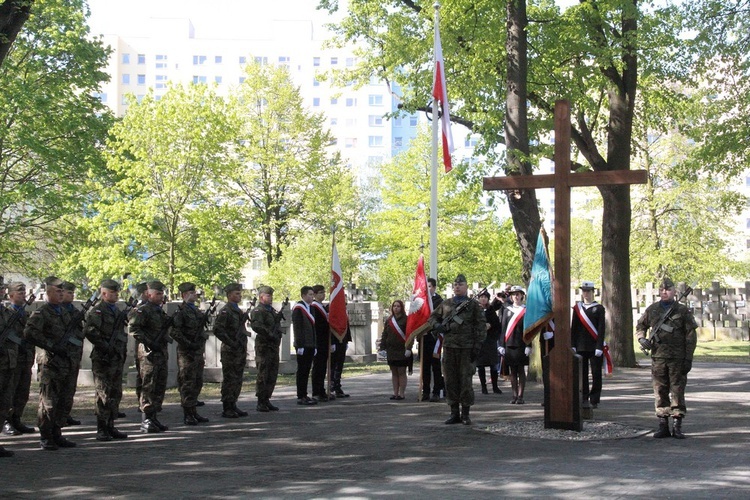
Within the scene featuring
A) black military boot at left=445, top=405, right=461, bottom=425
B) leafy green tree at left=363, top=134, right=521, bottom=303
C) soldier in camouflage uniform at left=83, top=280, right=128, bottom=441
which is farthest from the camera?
leafy green tree at left=363, top=134, right=521, bottom=303

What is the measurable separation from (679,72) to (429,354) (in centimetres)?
1273

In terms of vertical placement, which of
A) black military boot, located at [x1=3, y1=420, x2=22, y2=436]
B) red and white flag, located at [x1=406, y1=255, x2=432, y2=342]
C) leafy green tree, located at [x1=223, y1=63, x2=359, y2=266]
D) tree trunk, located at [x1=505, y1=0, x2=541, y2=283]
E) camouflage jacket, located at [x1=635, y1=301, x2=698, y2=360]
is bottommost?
black military boot, located at [x1=3, y1=420, x2=22, y2=436]

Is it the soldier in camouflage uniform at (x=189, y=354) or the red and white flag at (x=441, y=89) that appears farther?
the red and white flag at (x=441, y=89)

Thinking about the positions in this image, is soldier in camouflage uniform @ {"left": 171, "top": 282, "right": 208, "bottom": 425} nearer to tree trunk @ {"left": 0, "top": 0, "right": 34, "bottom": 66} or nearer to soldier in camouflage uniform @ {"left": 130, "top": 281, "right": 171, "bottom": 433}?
soldier in camouflage uniform @ {"left": 130, "top": 281, "right": 171, "bottom": 433}

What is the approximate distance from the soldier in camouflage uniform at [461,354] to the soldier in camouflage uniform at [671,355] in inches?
90.2

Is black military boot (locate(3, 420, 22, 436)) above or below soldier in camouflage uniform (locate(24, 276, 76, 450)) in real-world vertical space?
below

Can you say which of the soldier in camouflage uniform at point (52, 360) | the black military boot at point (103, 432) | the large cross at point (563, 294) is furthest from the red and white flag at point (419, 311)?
the soldier in camouflage uniform at point (52, 360)

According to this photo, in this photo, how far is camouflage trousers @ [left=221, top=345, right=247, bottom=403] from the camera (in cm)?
1441

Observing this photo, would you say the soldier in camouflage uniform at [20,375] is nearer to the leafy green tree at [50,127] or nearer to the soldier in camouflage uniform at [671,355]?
the soldier in camouflage uniform at [671,355]

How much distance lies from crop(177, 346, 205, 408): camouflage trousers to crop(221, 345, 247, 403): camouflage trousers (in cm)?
72

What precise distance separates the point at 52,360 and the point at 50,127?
24948 mm

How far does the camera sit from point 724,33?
2483cm

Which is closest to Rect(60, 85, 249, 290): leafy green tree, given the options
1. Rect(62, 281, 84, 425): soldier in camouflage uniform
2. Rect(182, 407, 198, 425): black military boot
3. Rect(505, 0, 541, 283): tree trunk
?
Rect(505, 0, 541, 283): tree trunk

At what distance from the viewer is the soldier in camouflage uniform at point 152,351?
12.6 metres
